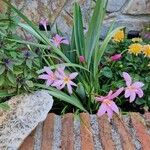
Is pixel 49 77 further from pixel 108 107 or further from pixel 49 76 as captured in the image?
pixel 108 107

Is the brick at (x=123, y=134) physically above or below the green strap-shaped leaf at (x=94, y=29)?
below

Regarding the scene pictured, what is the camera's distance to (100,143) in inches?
85.7

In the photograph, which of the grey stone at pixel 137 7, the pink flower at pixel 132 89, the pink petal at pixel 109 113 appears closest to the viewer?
the pink petal at pixel 109 113

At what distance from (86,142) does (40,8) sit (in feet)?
4.27

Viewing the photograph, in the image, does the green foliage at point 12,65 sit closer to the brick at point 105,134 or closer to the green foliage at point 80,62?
the green foliage at point 80,62

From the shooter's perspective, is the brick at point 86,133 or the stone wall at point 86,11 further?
the stone wall at point 86,11

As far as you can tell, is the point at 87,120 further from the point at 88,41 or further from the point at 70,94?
A: the point at 88,41

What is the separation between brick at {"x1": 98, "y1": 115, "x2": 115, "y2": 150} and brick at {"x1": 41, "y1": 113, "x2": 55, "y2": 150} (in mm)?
254

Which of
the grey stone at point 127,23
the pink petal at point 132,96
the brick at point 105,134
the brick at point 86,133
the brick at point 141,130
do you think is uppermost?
the pink petal at point 132,96

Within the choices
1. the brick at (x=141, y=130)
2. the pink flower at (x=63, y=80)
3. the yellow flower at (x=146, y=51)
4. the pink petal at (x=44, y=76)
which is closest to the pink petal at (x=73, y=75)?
the pink flower at (x=63, y=80)

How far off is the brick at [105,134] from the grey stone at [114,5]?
114cm

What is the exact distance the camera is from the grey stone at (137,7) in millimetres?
3254

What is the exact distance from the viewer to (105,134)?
223 centimetres

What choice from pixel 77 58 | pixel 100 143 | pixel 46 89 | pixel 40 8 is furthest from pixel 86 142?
pixel 40 8
